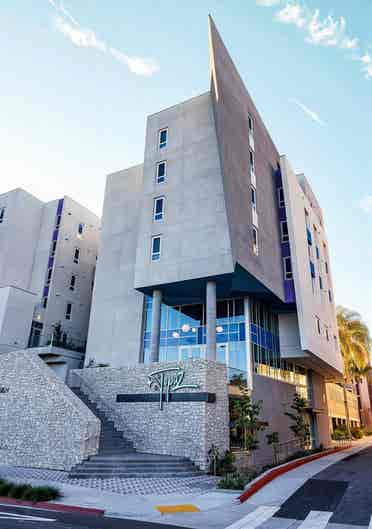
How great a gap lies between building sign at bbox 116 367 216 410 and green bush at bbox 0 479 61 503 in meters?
8.14

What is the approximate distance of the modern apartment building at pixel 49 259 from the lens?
37.6m

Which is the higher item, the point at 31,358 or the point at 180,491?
the point at 31,358

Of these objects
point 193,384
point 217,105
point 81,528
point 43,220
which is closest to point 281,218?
point 217,105

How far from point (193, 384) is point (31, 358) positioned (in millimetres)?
7974

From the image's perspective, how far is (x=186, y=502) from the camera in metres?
11.5

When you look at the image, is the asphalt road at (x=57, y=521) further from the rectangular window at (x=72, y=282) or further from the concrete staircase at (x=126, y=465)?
the rectangular window at (x=72, y=282)

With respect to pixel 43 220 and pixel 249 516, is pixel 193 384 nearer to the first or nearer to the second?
pixel 249 516

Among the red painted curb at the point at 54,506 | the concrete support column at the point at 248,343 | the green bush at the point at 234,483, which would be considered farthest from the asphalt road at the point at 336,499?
the concrete support column at the point at 248,343

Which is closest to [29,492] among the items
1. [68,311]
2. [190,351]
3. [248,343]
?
[190,351]

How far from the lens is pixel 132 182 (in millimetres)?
33031

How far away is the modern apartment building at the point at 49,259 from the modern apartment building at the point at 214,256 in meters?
8.86

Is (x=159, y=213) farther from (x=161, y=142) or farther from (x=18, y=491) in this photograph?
(x=18, y=491)

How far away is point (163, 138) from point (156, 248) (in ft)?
28.9

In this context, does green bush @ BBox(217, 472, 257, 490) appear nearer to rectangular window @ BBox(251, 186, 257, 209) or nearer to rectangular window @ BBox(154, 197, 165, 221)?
rectangular window @ BBox(154, 197, 165, 221)
